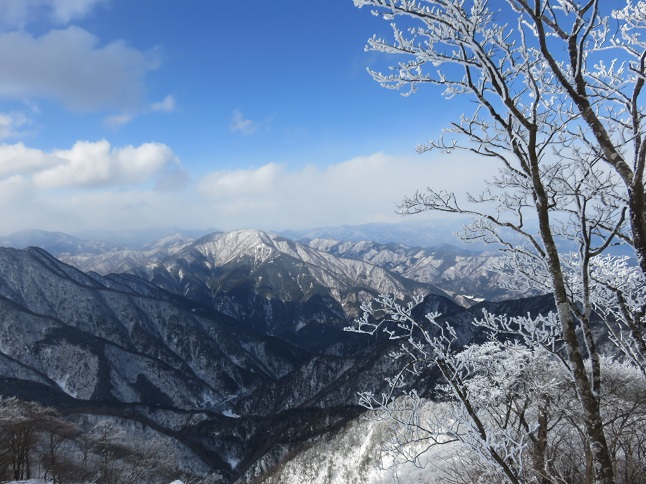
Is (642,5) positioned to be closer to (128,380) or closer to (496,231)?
(496,231)

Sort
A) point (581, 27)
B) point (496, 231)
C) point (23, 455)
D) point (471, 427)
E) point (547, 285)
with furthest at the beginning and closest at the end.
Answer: point (23, 455)
point (547, 285)
point (496, 231)
point (471, 427)
point (581, 27)

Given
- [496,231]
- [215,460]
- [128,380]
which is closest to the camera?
[496,231]

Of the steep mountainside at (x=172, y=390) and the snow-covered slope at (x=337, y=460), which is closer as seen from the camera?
the snow-covered slope at (x=337, y=460)

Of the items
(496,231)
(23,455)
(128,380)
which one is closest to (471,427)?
(496,231)

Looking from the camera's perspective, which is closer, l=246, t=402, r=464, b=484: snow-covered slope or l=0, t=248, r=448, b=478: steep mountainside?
l=246, t=402, r=464, b=484: snow-covered slope

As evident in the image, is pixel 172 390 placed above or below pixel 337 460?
below

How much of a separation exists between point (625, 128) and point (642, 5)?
1.96m

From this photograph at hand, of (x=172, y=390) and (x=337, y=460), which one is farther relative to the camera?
(x=172, y=390)

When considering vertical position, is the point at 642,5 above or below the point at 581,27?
above

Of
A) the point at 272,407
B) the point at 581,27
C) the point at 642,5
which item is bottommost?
the point at 272,407

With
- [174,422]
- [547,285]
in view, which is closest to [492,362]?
[547,285]

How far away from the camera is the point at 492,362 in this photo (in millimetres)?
14562

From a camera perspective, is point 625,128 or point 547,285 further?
point 547,285

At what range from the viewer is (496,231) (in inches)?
317
